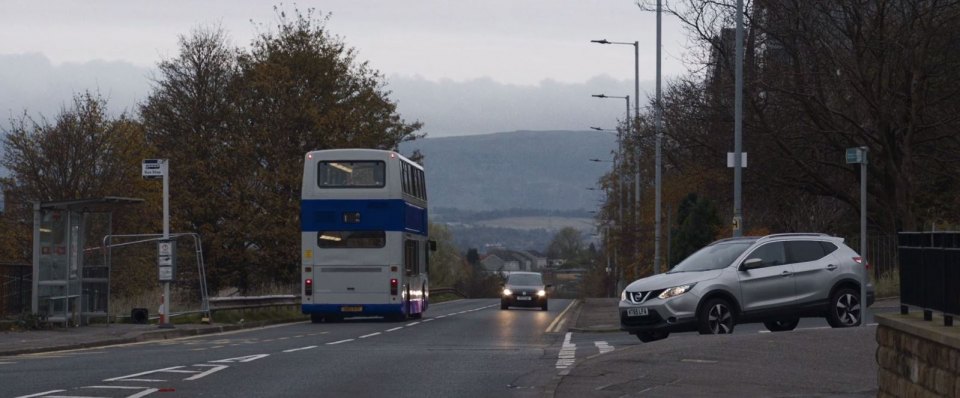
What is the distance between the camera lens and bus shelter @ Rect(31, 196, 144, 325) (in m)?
27.8

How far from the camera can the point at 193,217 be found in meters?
59.3

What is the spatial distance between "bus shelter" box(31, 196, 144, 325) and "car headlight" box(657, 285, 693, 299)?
37.0 feet

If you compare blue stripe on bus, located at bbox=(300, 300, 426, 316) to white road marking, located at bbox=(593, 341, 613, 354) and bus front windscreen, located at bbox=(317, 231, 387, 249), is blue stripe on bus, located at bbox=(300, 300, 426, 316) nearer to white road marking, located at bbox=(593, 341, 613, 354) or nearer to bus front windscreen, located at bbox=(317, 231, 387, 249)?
bus front windscreen, located at bbox=(317, 231, 387, 249)

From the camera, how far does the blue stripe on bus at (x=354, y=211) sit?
34.6m

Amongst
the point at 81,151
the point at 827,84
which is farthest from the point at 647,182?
the point at 827,84

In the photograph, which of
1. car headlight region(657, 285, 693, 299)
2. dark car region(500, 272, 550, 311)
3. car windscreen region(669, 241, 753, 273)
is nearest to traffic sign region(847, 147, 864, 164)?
car windscreen region(669, 241, 753, 273)

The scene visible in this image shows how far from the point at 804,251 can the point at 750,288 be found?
4.75ft

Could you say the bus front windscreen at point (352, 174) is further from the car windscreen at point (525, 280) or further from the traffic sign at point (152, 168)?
the car windscreen at point (525, 280)

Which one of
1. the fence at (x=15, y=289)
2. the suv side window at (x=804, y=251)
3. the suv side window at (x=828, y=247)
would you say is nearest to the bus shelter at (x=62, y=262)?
the fence at (x=15, y=289)

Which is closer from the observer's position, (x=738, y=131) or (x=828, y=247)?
(x=828, y=247)

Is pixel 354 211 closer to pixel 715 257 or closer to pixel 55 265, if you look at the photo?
pixel 55 265

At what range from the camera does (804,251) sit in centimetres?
2306

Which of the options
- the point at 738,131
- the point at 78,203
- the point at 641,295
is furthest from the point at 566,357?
the point at 738,131

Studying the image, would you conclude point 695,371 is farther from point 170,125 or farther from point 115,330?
point 170,125
